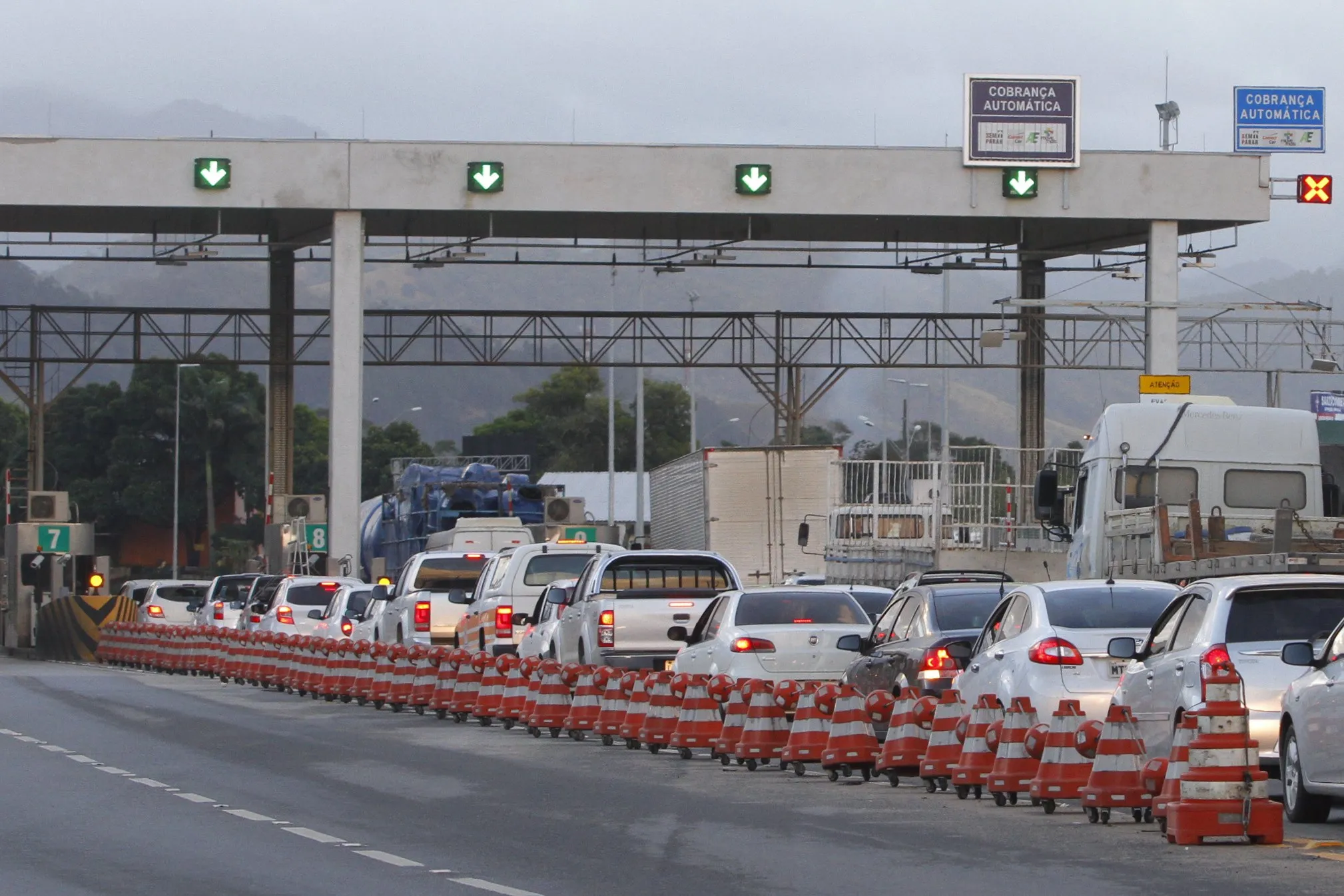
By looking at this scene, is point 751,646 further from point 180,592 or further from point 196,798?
point 180,592

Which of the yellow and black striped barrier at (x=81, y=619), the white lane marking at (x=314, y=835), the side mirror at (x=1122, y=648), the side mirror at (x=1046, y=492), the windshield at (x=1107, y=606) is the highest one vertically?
the side mirror at (x=1046, y=492)

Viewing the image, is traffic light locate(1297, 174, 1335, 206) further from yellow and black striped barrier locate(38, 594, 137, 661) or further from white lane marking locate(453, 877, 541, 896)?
white lane marking locate(453, 877, 541, 896)

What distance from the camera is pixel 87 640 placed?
47812 millimetres

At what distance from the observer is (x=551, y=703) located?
21.9 m

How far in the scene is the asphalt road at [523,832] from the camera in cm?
1046

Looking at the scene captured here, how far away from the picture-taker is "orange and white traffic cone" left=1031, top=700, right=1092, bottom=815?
13.5 metres

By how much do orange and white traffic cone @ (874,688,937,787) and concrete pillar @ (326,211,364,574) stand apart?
95.9 ft

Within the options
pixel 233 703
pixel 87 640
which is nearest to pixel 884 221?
pixel 87 640

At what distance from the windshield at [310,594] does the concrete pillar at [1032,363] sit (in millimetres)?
18005

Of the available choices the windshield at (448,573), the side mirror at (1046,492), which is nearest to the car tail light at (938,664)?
the side mirror at (1046,492)

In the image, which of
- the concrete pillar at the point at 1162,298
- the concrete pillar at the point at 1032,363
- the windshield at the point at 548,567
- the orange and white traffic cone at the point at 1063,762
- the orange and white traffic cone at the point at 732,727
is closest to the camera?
the orange and white traffic cone at the point at 1063,762

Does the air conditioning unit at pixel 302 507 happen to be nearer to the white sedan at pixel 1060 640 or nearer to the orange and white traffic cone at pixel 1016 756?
the white sedan at pixel 1060 640

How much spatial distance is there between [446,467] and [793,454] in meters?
8.64

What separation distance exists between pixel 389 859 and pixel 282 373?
1626 inches
